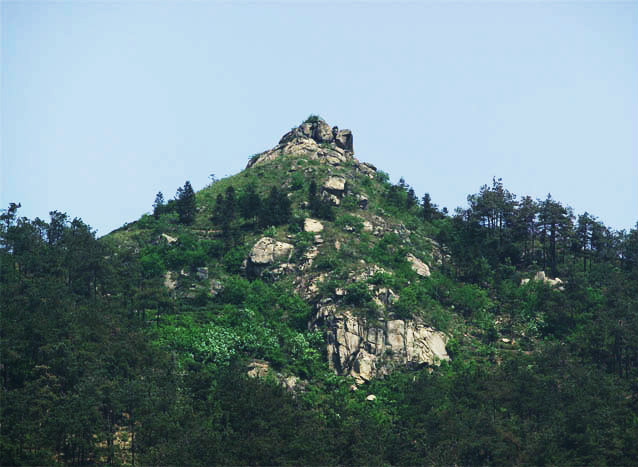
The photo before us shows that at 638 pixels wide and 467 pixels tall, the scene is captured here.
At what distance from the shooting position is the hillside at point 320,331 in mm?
69250

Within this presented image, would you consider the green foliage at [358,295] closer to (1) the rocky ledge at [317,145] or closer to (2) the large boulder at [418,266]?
(2) the large boulder at [418,266]

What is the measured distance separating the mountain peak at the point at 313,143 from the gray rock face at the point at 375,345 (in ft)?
160

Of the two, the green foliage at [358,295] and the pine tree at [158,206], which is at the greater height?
the pine tree at [158,206]

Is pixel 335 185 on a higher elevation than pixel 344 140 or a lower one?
lower

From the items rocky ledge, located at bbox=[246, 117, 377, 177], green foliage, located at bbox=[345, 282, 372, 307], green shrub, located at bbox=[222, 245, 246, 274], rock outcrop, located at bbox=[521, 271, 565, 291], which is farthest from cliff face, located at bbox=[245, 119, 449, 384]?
rocky ledge, located at bbox=[246, 117, 377, 177]

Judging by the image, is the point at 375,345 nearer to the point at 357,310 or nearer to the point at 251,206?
the point at 357,310

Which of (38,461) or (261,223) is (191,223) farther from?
(38,461)

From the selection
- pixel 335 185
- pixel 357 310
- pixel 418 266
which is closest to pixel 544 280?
pixel 418 266

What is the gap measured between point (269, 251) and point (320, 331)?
16.5m

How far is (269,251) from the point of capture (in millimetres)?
102688

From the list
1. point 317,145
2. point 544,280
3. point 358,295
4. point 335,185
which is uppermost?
point 317,145

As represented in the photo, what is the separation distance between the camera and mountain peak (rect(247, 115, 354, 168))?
441ft

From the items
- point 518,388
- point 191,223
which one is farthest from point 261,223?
point 518,388

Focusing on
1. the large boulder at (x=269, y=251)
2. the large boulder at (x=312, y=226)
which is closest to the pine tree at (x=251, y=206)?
the large boulder at (x=312, y=226)
